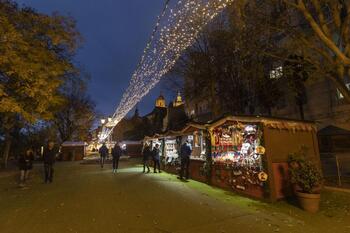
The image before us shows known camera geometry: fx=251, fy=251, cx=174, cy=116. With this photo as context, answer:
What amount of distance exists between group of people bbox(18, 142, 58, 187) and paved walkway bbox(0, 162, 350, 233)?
2060 millimetres

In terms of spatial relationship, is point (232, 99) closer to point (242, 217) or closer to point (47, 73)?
point (47, 73)

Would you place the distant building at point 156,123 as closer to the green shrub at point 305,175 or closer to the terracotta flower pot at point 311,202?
the green shrub at point 305,175

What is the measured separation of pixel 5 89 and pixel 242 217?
525 inches

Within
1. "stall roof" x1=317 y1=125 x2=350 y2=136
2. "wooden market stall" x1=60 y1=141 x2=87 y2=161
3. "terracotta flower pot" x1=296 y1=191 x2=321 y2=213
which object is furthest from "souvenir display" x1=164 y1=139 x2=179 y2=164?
"wooden market stall" x1=60 y1=141 x2=87 y2=161

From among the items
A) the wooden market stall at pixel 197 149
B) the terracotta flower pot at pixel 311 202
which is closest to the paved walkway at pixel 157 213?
the terracotta flower pot at pixel 311 202

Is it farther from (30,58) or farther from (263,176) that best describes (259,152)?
(30,58)

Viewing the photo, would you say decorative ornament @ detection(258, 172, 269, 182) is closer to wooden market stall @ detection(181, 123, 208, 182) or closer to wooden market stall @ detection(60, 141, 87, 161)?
wooden market stall @ detection(181, 123, 208, 182)

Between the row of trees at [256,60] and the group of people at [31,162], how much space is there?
1080 centimetres

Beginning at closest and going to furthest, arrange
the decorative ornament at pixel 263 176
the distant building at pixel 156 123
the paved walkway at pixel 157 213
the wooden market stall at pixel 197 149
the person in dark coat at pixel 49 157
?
the paved walkway at pixel 157 213 → the decorative ornament at pixel 263 176 → the person in dark coat at pixel 49 157 → the wooden market stall at pixel 197 149 → the distant building at pixel 156 123

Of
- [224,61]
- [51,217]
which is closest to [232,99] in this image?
[224,61]

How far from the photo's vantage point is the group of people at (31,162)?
12.1 metres

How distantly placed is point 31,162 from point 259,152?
427 inches

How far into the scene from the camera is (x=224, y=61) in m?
22.7

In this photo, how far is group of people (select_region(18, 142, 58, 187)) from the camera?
12062 mm
